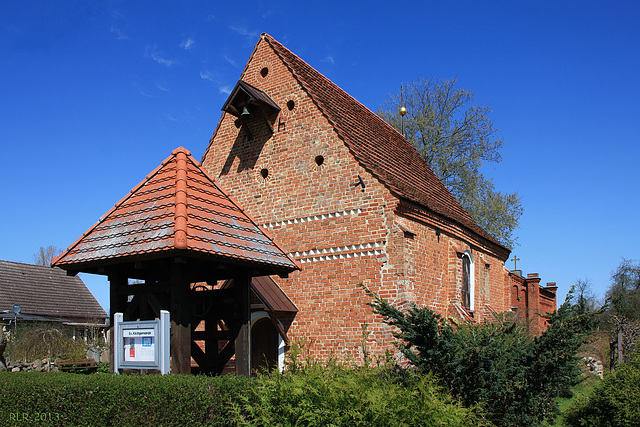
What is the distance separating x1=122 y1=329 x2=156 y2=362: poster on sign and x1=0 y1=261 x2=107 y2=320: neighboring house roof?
28985 millimetres

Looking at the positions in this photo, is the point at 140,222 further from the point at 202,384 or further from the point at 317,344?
the point at 317,344

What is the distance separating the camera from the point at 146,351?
7145 millimetres

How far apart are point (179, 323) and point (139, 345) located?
0.64 metres

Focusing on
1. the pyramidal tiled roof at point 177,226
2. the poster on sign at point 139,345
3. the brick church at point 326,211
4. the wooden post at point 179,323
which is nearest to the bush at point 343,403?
the wooden post at point 179,323

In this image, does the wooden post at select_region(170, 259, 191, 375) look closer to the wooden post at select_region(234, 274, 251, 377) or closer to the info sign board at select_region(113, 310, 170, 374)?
the info sign board at select_region(113, 310, 170, 374)

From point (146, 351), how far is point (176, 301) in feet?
2.45

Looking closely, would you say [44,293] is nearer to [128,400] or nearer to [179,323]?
[179,323]

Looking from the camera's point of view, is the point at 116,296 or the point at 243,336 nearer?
the point at 116,296

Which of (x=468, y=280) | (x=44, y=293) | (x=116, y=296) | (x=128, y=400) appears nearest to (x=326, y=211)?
(x=468, y=280)

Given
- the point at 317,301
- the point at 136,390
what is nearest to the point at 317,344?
the point at 317,301

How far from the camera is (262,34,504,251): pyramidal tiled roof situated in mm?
14242

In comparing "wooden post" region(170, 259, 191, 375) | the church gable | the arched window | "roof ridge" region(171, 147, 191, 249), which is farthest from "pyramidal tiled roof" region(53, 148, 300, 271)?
the arched window

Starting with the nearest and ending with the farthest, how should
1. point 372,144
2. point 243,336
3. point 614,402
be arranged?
point 243,336, point 614,402, point 372,144

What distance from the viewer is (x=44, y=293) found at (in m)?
36.0
